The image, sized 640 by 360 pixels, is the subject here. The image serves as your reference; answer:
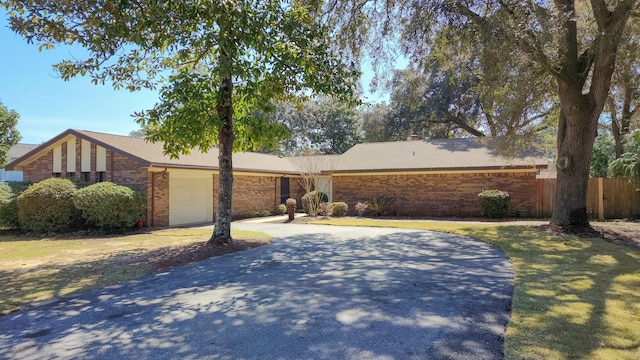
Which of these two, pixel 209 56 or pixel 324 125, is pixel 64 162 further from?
pixel 324 125

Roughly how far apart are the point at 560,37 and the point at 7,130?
30445mm

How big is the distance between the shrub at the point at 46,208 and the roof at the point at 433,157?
40.6 feet

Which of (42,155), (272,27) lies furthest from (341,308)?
(42,155)

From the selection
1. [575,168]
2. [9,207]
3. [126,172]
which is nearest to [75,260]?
[126,172]

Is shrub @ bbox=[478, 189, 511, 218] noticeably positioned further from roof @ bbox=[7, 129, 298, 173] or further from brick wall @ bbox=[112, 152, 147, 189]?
brick wall @ bbox=[112, 152, 147, 189]

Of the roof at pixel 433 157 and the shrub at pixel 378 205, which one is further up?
the roof at pixel 433 157

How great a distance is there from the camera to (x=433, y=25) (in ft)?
35.0

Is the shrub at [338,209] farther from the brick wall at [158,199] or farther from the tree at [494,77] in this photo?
the brick wall at [158,199]

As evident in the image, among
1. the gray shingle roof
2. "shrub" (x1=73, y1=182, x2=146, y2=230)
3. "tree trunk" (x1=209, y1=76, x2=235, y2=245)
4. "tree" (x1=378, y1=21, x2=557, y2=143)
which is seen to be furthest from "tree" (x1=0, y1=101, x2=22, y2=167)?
"tree" (x1=378, y1=21, x2=557, y2=143)

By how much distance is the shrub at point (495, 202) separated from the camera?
17703mm

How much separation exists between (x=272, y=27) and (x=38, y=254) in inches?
335

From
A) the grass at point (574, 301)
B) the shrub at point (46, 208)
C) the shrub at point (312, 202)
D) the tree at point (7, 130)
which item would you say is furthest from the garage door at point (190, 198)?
the tree at point (7, 130)

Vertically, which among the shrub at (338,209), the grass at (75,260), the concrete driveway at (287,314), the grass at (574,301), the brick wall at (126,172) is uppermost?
the brick wall at (126,172)

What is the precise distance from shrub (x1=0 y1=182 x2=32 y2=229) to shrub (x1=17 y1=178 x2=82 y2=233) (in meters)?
0.52
